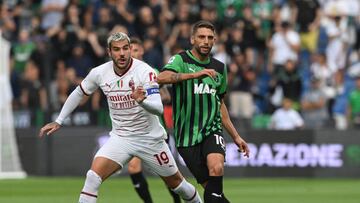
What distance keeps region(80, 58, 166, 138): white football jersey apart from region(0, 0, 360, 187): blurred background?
10.5 metres

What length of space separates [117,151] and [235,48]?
14131 millimetres

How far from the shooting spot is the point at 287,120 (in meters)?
23.8

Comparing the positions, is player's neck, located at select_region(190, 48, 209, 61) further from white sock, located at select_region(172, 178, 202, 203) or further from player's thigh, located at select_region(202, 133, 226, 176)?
white sock, located at select_region(172, 178, 202, 203)

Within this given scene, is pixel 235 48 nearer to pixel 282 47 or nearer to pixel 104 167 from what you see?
pixel 282 47

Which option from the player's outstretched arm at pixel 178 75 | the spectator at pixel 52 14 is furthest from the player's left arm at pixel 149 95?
the spectator at pixel 52 14

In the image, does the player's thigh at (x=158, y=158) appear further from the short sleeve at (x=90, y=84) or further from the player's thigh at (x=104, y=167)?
the short sleeve at (x=90, y=84)

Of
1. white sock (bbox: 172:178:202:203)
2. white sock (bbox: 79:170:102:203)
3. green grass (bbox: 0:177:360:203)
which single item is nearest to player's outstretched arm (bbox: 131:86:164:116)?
white sock (bbox: 79:170:102:203)

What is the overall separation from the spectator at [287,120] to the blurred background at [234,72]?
3 cm

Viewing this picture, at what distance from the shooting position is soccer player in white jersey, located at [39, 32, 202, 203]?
11.6 m

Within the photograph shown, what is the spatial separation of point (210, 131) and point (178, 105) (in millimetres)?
461

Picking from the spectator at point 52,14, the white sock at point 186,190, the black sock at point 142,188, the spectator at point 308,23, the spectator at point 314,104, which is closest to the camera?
the white sock at point 186,190

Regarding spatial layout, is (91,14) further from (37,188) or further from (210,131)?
(210,131)

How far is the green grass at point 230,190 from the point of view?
17328mm

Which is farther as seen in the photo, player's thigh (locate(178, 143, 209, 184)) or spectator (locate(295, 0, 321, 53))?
spectator (locate(295, 0, 321, 53))
